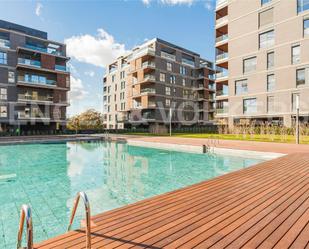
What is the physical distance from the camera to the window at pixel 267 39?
2360cm

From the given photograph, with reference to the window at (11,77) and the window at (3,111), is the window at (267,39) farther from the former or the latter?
the window at (3,111)

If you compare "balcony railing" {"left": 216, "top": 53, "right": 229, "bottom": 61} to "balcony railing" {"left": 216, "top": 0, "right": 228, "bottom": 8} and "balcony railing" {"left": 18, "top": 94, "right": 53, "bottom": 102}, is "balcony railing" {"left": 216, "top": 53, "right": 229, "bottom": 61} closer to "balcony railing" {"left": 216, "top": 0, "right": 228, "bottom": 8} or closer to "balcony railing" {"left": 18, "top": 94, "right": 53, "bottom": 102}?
"balcony railing" {"left": 216, "top": 0, "right": 228, "bottom": 8}

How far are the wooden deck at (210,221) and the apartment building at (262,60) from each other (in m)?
20.7

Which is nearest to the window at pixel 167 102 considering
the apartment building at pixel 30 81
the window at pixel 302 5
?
the apartment building at pixel 30 81

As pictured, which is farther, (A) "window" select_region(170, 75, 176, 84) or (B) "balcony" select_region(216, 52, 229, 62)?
(A) "window" select_region(170, 75, 176, 84)

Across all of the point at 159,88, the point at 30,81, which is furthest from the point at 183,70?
the point at 30,81

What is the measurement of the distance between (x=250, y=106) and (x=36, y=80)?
28146 mm

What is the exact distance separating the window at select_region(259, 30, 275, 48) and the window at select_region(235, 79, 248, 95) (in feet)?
14.3

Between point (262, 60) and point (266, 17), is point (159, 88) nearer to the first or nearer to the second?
point (262, 60)

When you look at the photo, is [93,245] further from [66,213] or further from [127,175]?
[127,175]

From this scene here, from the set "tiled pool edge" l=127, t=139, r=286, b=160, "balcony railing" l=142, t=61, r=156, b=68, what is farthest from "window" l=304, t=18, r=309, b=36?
→ "balcony railing" l=142, t=61, r=156, b=68

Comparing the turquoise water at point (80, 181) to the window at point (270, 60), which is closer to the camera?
the turquoise water at point (80, 181)

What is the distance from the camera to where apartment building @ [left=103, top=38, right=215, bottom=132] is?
3669cm

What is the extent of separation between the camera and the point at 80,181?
27.9 feet
